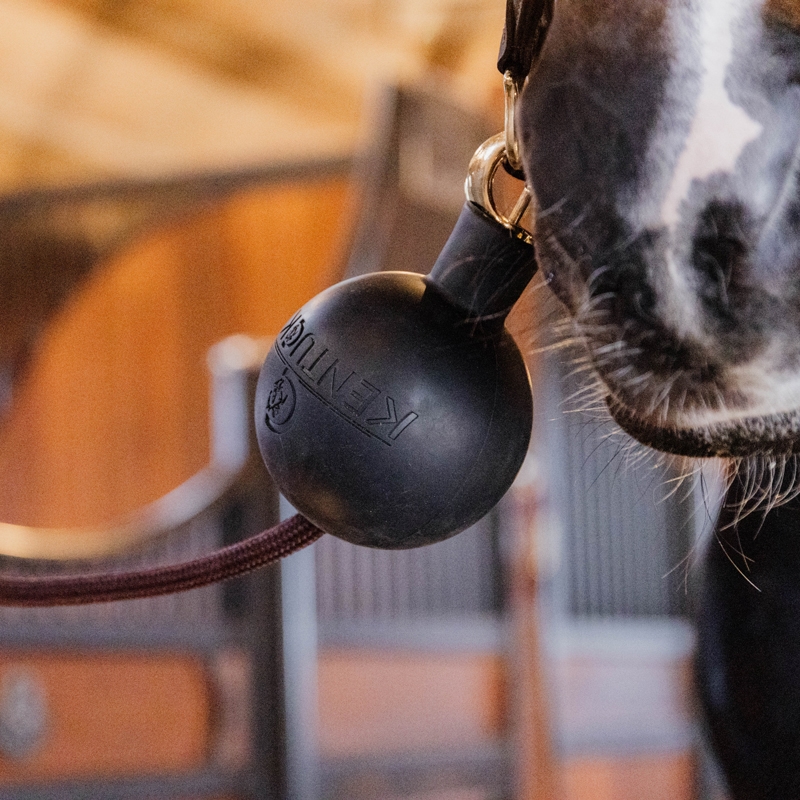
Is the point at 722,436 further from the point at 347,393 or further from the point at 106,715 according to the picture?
the point at 106,715

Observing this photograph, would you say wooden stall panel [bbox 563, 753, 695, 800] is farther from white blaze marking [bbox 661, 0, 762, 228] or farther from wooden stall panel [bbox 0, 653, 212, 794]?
white blaze marking [bbox 661, 0, 762, 228]

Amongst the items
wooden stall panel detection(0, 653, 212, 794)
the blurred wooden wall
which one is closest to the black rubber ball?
wooden stall panel detection(0, 653, 212, 794)

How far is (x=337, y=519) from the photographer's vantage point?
1.42ft

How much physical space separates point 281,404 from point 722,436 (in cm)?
17

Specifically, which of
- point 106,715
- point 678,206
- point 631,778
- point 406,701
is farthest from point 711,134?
point 631,778

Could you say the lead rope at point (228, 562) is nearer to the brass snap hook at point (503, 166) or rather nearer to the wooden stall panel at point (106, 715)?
the brass snap hook at point (503, 166)

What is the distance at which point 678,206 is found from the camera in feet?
1.14

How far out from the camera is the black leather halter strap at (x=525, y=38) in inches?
16.7

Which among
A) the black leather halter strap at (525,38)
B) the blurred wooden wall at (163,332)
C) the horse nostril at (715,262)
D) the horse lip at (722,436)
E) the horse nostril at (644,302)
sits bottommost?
the horse lip at (722,436)

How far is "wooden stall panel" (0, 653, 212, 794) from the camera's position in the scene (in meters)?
1.31

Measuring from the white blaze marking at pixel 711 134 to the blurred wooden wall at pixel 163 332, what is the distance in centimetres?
253

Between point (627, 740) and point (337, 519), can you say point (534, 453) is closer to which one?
point (627, 740)

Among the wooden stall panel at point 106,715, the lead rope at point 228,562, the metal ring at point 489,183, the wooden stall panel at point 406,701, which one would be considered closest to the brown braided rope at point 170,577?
the lead rope at point 228,562

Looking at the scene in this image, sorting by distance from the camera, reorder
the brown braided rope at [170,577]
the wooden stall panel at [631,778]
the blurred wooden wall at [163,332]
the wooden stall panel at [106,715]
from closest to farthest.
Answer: the brown braided rope at [170,577], the wooden stall panel at [106,715], the wooden stall panel at [631,778], the blurred wooden wall at [163,332]
